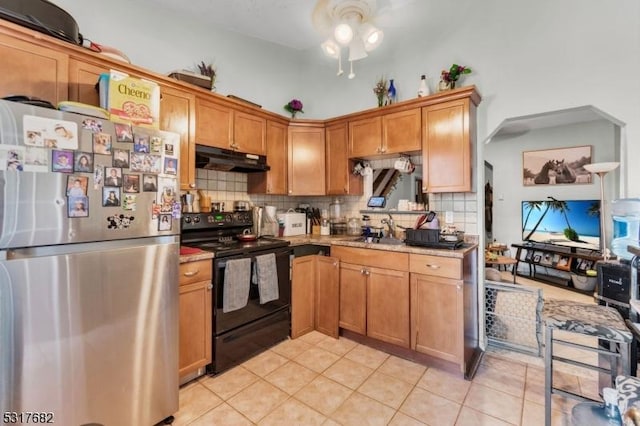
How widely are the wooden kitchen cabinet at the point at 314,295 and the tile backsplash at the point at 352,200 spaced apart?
0.86 m

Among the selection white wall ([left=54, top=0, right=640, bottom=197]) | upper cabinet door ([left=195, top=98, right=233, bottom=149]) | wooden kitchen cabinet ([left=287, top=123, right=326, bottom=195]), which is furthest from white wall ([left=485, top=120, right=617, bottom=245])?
upper cabinet door ([left=195, top=98, right=233, bottom=149])

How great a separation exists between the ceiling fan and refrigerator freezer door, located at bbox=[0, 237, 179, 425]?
5.44 feet

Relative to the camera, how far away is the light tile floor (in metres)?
1.75

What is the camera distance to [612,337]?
4.75 ft

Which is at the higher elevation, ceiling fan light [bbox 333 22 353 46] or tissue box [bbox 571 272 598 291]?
ceiling fan light [bbox 333 22 353 46]

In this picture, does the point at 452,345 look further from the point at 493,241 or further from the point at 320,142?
the point at 493,241

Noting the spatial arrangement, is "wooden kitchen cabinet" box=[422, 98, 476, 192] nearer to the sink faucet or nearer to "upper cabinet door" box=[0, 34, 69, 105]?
the sink faucet

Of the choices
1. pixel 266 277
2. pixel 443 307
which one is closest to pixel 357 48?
pixel 266 277

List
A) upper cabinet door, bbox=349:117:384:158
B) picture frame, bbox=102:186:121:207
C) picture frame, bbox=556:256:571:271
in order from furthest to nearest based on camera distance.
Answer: picture frame, bbox=556:256:571:271 < upper cabinet door, bbox=349:117:384:158 < picture frame, bbox=102:186:121:207

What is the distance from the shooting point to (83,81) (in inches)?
70.7

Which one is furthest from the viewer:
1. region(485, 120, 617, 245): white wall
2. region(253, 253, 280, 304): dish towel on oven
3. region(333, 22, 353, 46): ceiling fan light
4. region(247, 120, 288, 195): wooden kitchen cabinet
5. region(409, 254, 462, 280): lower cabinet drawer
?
region(485, 120, 617, 245): white wall

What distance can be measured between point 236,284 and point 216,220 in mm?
710

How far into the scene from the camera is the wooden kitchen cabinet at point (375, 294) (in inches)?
94.5

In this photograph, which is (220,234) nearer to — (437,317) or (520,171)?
(437,317)
